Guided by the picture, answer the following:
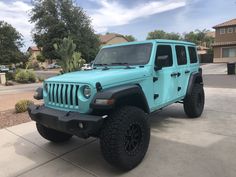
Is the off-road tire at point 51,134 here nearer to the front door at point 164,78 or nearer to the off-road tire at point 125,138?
the off-road tire at point 125,138

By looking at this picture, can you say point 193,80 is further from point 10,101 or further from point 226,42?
point 226,42

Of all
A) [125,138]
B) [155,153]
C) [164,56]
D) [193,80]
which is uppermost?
[164,56]

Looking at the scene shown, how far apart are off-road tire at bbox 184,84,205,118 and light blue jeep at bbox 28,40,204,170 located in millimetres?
832

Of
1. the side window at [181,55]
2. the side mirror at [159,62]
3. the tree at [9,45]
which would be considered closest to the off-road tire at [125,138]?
the side mirror at [159,62]

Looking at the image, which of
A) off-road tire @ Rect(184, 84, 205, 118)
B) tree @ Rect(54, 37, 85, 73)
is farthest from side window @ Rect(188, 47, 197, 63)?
tree @ Rect(54, 37, 85, 73)

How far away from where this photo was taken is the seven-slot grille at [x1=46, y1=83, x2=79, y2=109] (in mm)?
3442

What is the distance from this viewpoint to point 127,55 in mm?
4664

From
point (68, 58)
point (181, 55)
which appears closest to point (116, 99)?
point (181, 55)

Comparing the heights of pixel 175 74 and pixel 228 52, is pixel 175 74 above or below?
below

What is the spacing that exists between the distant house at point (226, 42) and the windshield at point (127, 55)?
33.1 metres

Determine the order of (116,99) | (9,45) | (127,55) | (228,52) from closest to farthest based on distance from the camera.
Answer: (116,99) → (127,55) → (9,45) → (228,52)

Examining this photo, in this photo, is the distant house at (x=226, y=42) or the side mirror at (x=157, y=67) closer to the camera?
the side mirror at (x=157, y=67)

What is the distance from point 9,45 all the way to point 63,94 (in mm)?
26421

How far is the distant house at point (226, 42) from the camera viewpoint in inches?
1341
